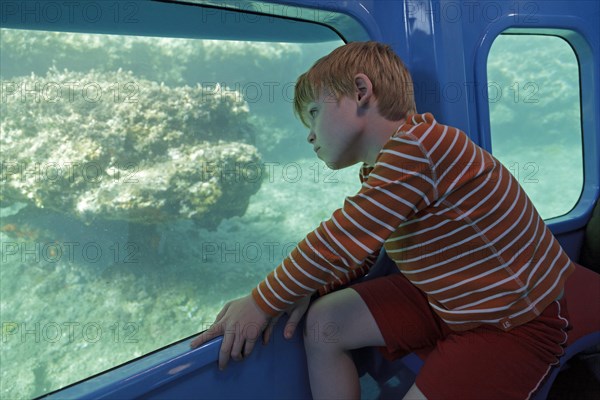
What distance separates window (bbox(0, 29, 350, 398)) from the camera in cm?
577

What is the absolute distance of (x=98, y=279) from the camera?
25.0 ft

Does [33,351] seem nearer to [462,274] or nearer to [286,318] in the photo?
[286,318]

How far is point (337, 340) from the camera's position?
1205 millimetres

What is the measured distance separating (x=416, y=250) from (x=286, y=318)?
0.45 meters

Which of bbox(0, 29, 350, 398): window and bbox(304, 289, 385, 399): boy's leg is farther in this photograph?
bbox(0, 29, 350, 398): window

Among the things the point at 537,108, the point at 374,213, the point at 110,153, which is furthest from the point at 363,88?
the point at 537,108

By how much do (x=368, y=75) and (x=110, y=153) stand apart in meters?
5.02

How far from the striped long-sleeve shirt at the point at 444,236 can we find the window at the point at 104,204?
237 cm

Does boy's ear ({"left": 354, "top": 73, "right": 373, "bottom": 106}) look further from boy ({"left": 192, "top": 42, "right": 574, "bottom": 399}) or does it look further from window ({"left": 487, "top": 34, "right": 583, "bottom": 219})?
window ({"left": 487, "top": 34, "right": 583, "bottom": 219})

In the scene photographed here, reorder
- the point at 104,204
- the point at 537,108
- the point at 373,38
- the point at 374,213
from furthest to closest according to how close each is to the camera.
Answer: the point at 537,108 → the point at 104,204 → the point at 373,38 → the point at 374,213

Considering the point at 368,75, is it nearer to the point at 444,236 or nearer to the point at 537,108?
the point at 444,236

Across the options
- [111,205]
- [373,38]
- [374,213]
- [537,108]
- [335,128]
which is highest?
[537,108]

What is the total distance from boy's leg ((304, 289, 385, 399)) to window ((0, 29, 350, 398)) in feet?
7.36

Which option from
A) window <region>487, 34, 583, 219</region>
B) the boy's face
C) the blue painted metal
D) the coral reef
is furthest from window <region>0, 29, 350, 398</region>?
window <region>487, 34, 583, 219</region>
